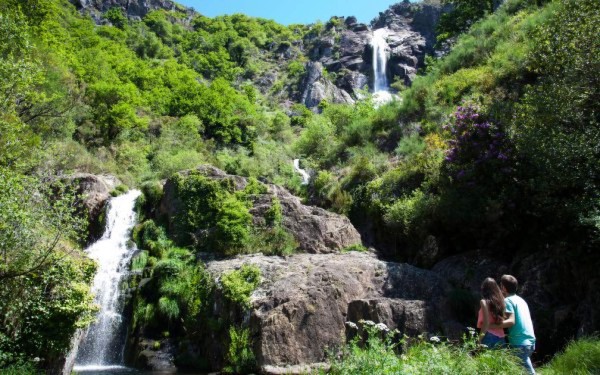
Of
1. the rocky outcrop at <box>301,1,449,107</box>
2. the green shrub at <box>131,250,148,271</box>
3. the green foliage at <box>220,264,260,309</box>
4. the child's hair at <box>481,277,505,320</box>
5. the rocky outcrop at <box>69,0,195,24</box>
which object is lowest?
the child's hair at <box>481,277,505,320</box>

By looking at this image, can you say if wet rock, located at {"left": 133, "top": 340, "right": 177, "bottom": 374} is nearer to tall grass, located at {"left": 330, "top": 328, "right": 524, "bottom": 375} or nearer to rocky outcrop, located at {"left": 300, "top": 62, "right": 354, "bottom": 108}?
tall grass, located at {"left": 330, "top": 328, "right": 524, "bottom": 375}

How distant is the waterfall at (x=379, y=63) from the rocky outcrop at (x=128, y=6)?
40.3 m

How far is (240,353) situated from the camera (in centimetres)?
1112

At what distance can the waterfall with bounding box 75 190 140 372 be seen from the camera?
13.9m

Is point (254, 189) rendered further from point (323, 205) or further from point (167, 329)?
point (167, 329)

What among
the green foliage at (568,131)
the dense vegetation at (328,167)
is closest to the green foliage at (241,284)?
the dense vegetation at (328,167)

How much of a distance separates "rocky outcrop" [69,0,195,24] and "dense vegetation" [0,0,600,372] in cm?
3683

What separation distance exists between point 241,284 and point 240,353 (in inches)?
74.7

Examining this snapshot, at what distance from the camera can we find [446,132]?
1681 centimetres

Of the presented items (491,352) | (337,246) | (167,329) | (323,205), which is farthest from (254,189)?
(491,352)

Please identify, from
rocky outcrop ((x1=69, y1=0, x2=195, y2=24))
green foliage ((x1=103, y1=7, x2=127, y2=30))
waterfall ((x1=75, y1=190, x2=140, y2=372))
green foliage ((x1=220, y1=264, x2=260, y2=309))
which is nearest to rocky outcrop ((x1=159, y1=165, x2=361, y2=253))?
green foliage ((x1=220, y1=264, x2=260, y2=309))

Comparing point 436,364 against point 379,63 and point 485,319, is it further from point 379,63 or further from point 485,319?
point 379,63

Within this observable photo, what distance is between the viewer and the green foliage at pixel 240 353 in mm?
10923

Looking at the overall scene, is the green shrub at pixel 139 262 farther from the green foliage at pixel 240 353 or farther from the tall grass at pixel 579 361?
the tall grass at pixel 579 361
